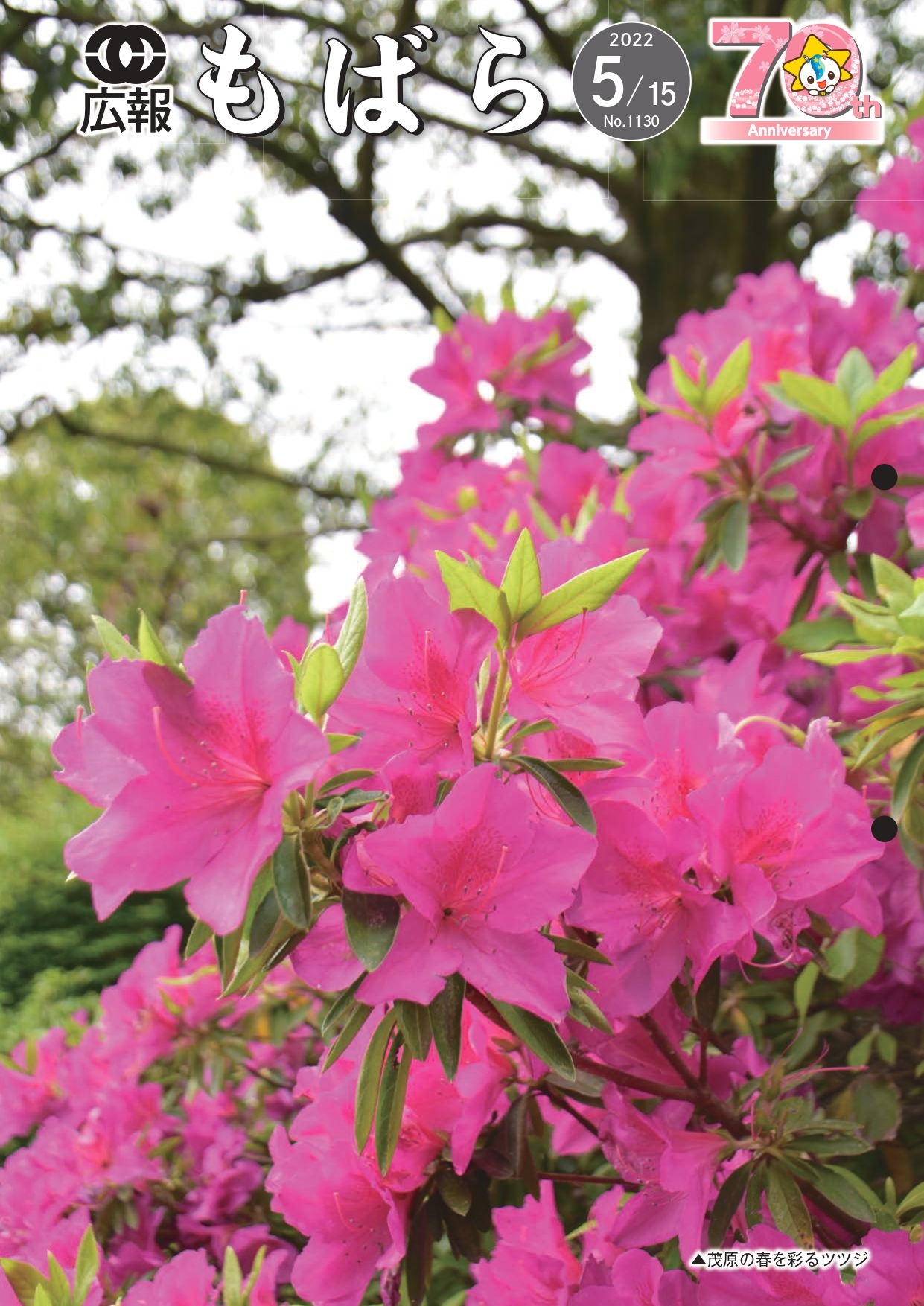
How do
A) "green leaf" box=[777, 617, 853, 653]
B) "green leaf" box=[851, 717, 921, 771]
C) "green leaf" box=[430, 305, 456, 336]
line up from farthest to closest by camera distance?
"green leaf" box=[430, 305, 456, 336], "green leaf" box=[777, 617, 853, 653], "green leaf" box=[851, 717, 921, 771]

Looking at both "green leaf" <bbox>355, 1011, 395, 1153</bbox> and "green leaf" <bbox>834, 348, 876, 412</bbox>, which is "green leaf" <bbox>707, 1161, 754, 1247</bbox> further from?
"green leaf" <bbox>834, 348, 876, 412</bbox>

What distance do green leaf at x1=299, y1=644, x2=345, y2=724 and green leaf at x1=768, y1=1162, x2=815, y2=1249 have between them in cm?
41

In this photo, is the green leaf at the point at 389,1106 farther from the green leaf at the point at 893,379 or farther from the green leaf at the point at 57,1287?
the green leaf at the point at 893,379

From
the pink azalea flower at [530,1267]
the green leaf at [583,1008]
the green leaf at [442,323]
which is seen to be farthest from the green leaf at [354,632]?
the green leaf at [442,323]

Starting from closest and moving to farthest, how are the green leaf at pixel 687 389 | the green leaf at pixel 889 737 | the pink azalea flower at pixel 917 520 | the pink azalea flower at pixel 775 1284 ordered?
the pink azalea flower at pixel 775 1284 < the green leaf at pixel 889 737 < the pink azalea flower at pixel 917 520 < the green leaf at pixel 687 389

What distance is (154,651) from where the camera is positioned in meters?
0.58

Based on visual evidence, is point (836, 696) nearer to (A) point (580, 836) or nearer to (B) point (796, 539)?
(B) point (796, 539)

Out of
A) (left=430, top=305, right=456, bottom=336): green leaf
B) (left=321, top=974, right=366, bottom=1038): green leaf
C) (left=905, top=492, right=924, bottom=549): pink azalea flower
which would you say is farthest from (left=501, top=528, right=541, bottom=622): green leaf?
(left=430, top=305, right=456, bottom=336): green leaf

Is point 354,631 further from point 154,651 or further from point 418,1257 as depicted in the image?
point 418,1257

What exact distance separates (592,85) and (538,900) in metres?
0.76

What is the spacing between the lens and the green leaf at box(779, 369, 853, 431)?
102 cm

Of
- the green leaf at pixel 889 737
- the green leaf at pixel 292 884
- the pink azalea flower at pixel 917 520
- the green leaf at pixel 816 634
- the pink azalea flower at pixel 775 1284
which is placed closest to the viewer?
the green leaf at pixel 292 884

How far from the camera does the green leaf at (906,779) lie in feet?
2.40

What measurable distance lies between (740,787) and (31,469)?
24.6ft
